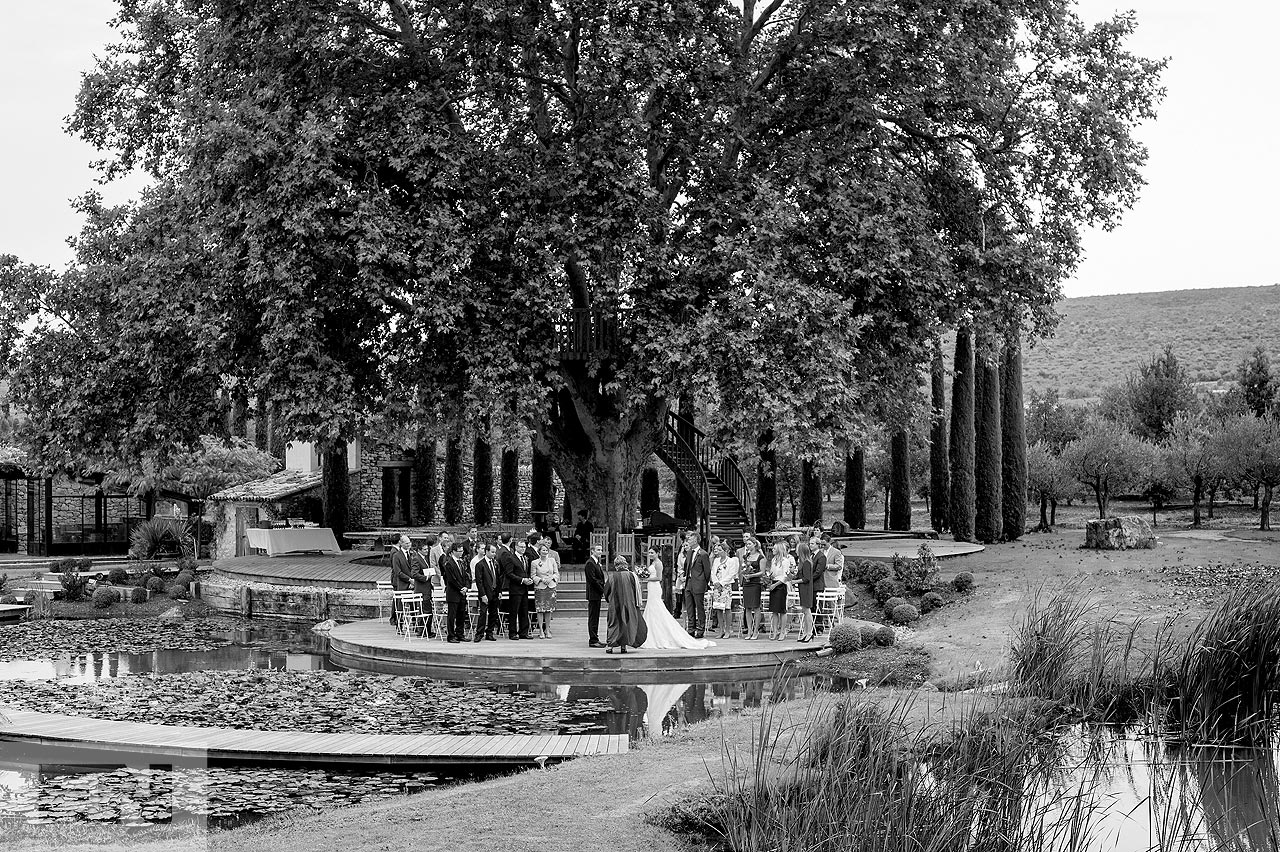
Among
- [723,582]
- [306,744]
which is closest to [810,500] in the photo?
[723,582]

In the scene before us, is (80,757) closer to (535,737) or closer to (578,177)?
(535,737)

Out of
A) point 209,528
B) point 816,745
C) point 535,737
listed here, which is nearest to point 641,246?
point 535,737

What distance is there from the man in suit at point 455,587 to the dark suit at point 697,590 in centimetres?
350

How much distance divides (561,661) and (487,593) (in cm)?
255

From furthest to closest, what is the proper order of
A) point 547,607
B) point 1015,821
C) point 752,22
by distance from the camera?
1. point 752,22
2. point 547,607
3. point 1015,821

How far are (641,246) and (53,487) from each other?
2433 centimetres

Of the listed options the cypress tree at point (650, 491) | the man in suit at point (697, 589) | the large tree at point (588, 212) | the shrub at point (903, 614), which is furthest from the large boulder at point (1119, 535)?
the cypress tree at point (650, 491)

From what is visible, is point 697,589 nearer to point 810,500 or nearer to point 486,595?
point 486,595

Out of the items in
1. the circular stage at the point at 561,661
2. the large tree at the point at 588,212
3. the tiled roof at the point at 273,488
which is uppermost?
the large tree at the point at 588,212

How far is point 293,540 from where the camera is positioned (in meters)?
32.7

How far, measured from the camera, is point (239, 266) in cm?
2533

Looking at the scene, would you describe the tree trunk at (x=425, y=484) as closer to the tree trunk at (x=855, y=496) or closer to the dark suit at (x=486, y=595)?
the tree trunk at (x=855, y=496)

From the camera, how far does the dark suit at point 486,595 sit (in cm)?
1981

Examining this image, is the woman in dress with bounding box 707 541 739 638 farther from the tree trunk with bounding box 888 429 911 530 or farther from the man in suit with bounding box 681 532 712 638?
the tree trunk with bounding box 888 429 911 530
